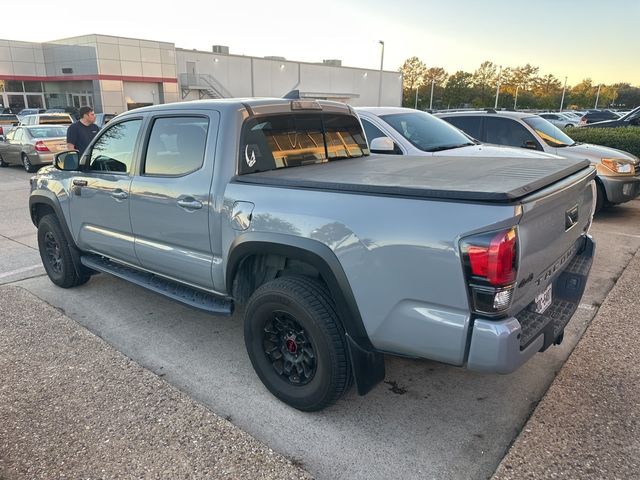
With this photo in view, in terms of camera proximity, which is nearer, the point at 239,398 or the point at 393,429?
the point at 393,429

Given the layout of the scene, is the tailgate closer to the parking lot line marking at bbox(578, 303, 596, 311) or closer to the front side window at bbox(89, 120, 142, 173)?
the parking lot line marking at bbox(578, 303, 596, 311)

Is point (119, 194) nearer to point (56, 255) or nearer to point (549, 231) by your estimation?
point (56, 255)

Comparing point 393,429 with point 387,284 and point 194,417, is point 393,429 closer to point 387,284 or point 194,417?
point 387,284

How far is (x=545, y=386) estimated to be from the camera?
3215mm

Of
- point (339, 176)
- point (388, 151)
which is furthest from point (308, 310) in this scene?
point (388, 151)

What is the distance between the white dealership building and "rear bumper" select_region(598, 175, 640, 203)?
125 feet

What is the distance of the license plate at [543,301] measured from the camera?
2.62 metres

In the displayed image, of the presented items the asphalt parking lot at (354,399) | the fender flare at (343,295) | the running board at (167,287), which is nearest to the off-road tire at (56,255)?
the asphalt parking lot at (354,399)

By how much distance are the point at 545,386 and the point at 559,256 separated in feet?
3.26

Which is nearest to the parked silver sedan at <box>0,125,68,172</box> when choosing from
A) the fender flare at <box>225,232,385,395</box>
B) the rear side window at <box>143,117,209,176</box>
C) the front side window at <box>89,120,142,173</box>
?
the front side window at <box>89,120,142,173</box>

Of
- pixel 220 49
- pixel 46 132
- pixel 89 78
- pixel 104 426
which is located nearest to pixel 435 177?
pixel 104 426

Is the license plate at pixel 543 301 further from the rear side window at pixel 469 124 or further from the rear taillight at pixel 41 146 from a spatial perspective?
the rear taillight at pixel 41 146

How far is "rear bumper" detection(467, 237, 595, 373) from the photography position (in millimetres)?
2160

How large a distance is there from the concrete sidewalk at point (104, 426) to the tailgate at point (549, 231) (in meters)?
1.52
